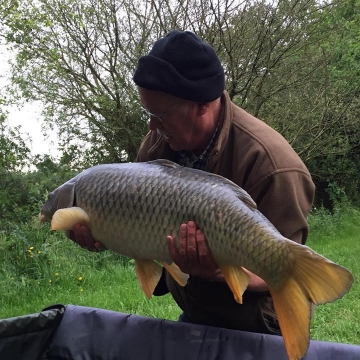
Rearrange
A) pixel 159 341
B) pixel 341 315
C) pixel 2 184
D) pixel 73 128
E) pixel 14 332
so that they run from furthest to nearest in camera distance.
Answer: pixel 73 128
pixel 2 184
pixel 341 315
pixel 14 332
pixel 159 341

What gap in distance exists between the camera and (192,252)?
1084 millimetres

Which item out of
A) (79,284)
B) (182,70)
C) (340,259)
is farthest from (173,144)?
(340,259)

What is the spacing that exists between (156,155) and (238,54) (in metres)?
5.16

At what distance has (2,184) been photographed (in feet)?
18.3

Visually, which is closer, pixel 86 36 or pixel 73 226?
pixel 73 226

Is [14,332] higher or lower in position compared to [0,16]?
lower

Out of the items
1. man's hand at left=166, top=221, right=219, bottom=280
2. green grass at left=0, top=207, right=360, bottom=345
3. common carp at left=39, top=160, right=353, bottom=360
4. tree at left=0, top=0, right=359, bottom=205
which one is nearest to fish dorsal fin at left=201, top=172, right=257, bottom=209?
common carp at left=39, top=160, right=353, bottom=360

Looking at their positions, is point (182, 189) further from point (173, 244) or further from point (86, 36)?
point (86, 36)

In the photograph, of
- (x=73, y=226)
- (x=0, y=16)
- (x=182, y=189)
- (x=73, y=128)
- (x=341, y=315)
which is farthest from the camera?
(x=73, y=128)

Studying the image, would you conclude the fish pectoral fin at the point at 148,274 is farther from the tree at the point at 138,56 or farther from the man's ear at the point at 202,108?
the tree at the point at 138,56

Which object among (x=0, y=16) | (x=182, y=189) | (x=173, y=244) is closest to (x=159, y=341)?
(x=173, y=244)

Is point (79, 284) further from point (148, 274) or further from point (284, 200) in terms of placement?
point (284, 200)

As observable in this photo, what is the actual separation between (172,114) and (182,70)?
0.12 meters

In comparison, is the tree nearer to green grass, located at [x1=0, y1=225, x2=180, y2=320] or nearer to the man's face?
green grass, located at [x1=0, y1=225, x2=180, y2=320]
